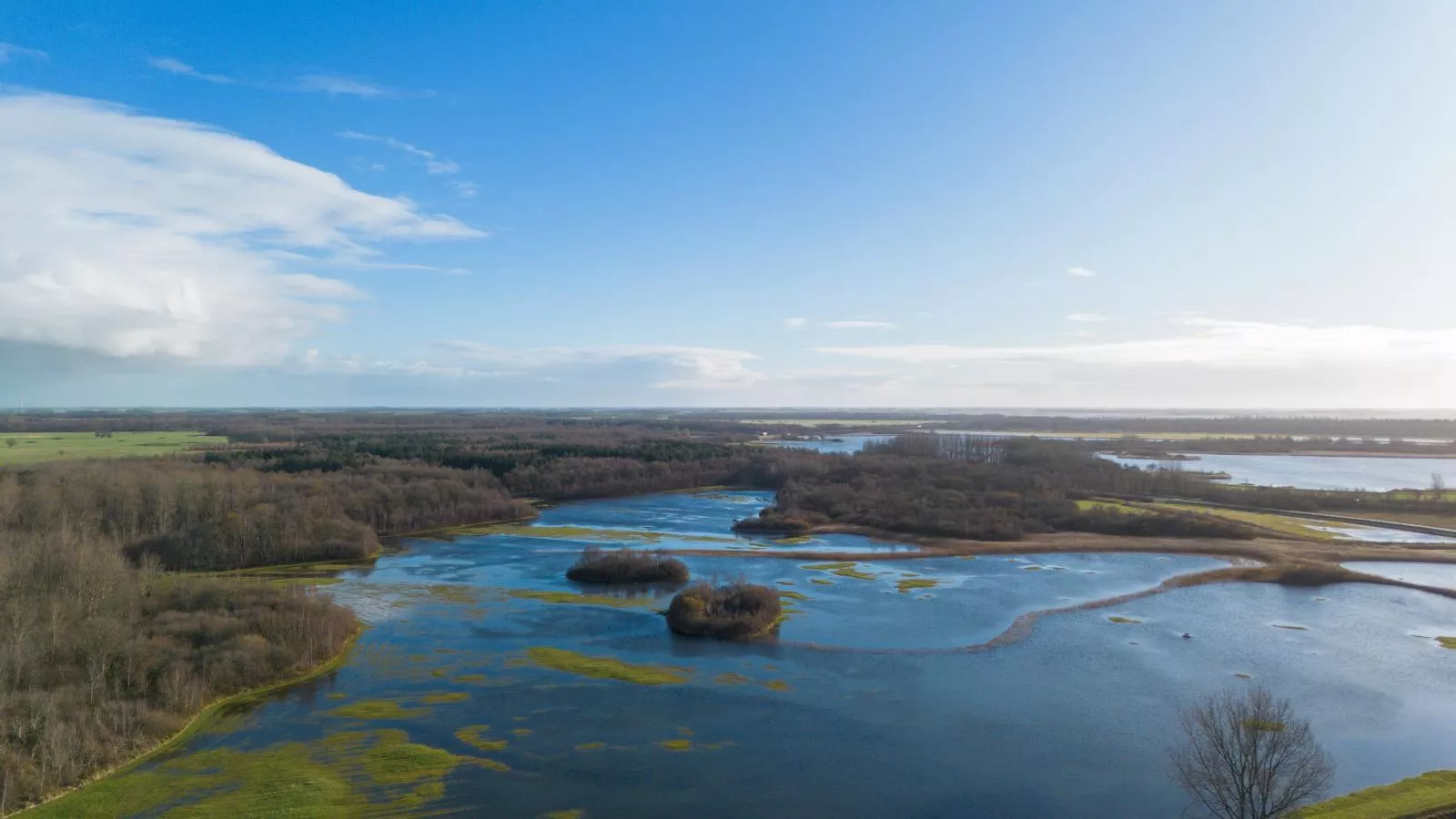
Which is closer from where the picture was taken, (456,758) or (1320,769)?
(1320,769)

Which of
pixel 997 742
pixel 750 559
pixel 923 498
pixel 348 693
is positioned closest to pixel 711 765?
pixel 997 742

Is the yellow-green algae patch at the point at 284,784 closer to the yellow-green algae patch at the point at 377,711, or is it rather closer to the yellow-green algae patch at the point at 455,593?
the yellow-green algae patch at the point at 377,711

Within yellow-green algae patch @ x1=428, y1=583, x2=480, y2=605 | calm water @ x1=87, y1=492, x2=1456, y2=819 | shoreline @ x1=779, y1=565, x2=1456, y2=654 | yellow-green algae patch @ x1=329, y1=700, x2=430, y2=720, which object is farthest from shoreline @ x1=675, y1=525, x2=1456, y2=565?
yellow-green algae patch @ x1=329, y1=700, x2=430, y2=720

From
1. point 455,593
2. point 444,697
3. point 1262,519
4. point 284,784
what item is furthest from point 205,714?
point 1262,519

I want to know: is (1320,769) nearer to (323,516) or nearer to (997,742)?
(997,742)

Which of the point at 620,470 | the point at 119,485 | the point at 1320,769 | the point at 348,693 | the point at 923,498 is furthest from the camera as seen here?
the point at 620,470

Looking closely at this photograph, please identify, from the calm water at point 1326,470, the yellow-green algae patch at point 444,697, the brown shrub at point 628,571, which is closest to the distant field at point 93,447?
the brown shrub at point 628,571

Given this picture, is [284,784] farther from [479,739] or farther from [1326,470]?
[1326,470]
